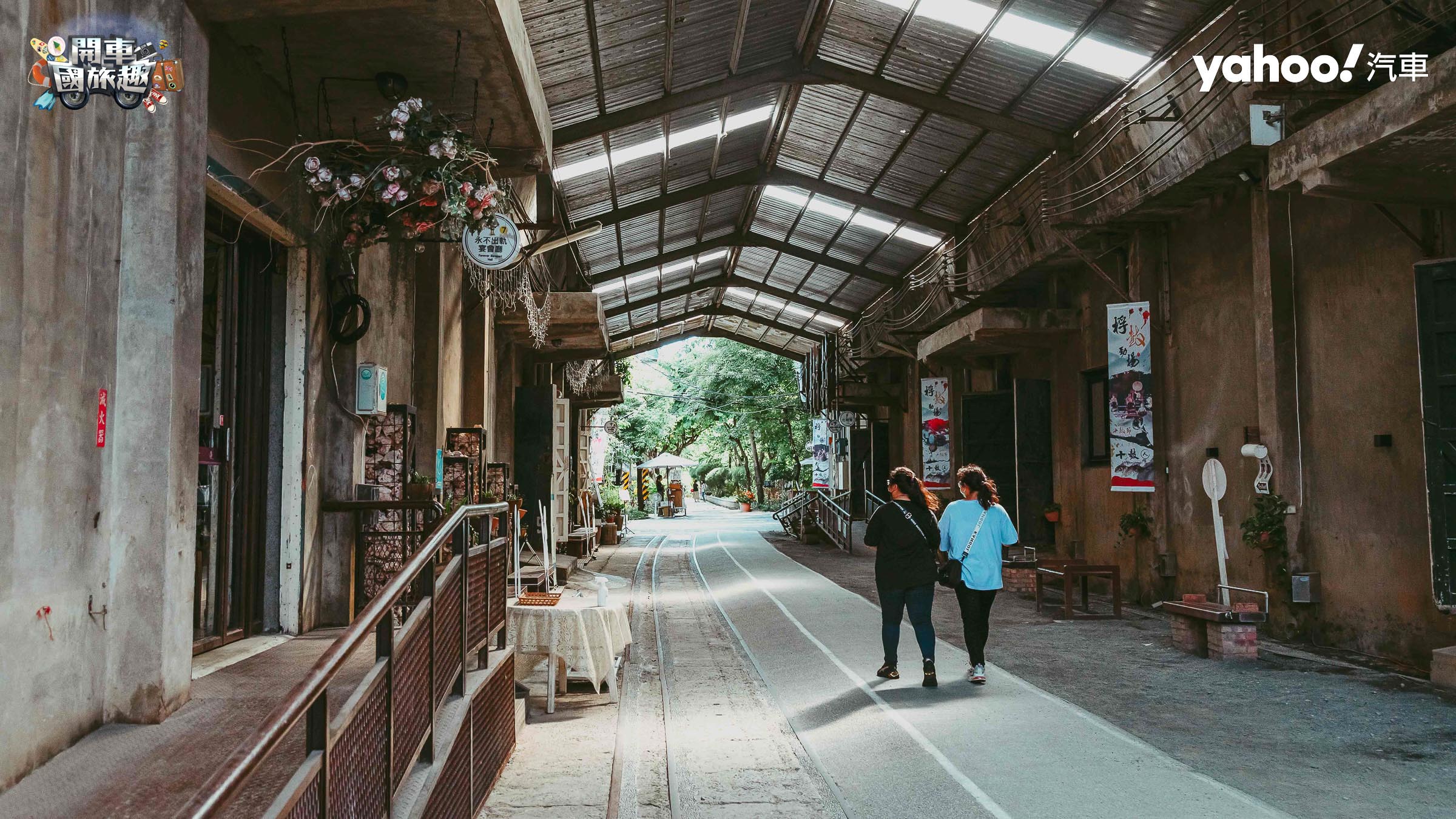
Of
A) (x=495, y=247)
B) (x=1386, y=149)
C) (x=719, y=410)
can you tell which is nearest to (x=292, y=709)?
(x=495, y=247)

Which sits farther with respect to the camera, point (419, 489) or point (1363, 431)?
point (1363, 431)

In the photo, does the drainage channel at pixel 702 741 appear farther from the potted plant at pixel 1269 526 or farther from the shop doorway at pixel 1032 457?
the shop doorway at pixel 1032 457

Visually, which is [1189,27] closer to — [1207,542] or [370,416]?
[1207,542]

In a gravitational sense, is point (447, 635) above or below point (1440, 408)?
below

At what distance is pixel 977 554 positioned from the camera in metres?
8.20

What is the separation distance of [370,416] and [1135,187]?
945 centimetres

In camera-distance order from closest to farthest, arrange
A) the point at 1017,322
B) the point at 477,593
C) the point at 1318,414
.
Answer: the point at 477,593
the point at 1318,414
the point at 1017,322

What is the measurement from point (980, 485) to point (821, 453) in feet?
81.9

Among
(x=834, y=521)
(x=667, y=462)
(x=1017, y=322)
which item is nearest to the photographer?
(x=1017, y=322)

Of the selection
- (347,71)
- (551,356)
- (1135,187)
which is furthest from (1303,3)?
(551,356)

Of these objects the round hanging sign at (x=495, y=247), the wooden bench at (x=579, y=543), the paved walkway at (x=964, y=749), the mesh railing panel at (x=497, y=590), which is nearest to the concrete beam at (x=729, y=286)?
the wooden bench at (x=579, y=543)

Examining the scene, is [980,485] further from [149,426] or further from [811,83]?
[811,83]

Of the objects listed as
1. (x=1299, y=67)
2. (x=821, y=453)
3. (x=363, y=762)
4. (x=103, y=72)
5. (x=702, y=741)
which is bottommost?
(x=702, y=741)

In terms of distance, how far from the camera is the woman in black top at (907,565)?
8117mm
